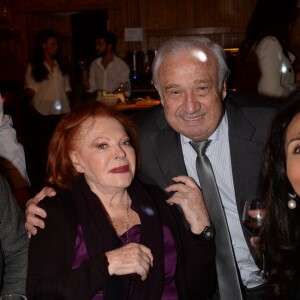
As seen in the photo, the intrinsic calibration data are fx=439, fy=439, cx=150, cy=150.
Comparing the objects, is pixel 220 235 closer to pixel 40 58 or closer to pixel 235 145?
pixel 235 145

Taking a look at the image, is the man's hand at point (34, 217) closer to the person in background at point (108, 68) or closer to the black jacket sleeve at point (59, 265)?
the black jacket sleeve at point (59, 265)

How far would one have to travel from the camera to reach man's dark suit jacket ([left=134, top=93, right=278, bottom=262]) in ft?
6.91

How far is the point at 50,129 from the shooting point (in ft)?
20.4

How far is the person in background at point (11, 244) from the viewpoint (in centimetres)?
189

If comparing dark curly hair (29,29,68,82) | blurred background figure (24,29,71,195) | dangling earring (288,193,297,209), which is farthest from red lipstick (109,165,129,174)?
dark curly hair (29,29,68,82)

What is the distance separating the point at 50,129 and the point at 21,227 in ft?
14.4

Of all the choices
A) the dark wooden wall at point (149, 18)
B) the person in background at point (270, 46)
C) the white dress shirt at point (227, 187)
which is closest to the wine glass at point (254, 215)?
the white dress shirt at point (227, 187)

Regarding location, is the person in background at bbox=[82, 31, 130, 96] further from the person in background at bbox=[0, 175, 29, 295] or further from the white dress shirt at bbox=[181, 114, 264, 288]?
the person in background at bbox=[0, 175, 29, 295]

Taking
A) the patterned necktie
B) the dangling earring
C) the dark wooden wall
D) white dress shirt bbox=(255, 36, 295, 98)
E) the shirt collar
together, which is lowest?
the patterned necktie

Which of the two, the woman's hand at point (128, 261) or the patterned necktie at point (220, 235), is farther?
the patterned necktie at point (220, 235)

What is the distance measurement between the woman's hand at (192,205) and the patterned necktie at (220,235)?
165 mm

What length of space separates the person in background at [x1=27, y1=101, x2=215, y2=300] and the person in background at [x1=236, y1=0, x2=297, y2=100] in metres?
1.72

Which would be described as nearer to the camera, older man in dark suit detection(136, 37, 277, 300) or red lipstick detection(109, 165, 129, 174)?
red lipstick detection(109, 165, 129, 174)

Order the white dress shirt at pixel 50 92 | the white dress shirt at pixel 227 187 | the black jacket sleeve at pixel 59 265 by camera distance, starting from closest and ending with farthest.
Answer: the black jacket sleeve at pixel 59 265, the white dress shirt at pixel 227 187, the white dress shirt at pixel 50 92
